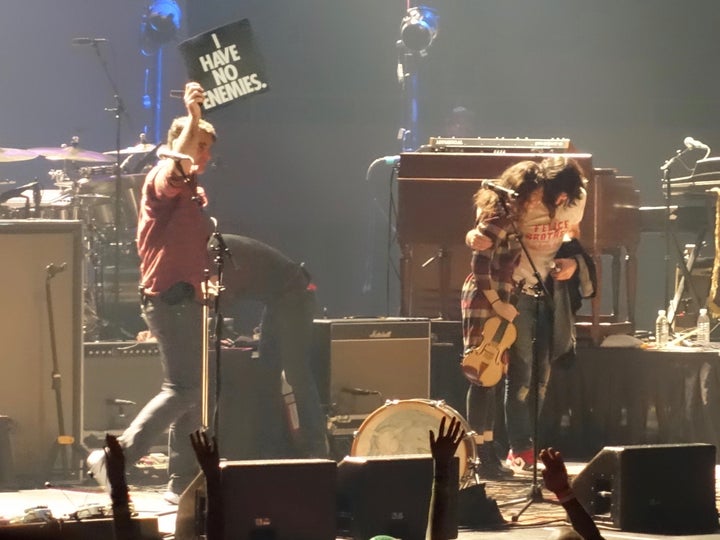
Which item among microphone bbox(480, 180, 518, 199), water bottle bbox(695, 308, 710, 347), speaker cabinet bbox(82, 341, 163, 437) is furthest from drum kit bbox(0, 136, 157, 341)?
water bottle bbox(695, 308, 710, 347)

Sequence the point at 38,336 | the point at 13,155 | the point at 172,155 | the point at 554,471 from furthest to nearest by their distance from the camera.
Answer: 1. the point at 13,155
2. the point at 38,336
3. the point at 172,155
4. the point at 554,471

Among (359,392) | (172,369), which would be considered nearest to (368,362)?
(359,392)

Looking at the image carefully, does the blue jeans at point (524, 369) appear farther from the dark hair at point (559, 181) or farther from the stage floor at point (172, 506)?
the dark hair at point (559, 181)

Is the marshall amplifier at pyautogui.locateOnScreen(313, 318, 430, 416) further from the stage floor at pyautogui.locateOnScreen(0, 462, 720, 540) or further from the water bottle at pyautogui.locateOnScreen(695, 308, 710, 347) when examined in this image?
the water bottle at pyautogui.locateOnScreen(695, 308, 710, 347)

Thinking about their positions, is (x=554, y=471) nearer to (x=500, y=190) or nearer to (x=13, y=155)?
(x=500, y=190)

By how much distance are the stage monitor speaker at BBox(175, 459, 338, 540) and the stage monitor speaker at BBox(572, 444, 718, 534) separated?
55.5 inches

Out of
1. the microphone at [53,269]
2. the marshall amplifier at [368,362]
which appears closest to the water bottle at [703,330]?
the marshall amplifier at [368,362]

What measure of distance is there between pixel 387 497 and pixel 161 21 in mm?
8981

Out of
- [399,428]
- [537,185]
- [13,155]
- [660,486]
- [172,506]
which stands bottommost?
[172,506]

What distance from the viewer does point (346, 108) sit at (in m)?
15.3

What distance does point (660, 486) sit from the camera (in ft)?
19.7

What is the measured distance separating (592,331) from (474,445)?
2.38m

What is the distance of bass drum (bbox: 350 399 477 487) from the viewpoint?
6.77 metres

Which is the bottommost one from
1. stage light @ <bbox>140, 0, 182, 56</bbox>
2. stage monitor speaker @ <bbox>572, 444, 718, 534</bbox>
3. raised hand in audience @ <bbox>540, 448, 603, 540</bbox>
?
stage monitor speaker @ <bbox>572, 444, 718, 534</bbox>
